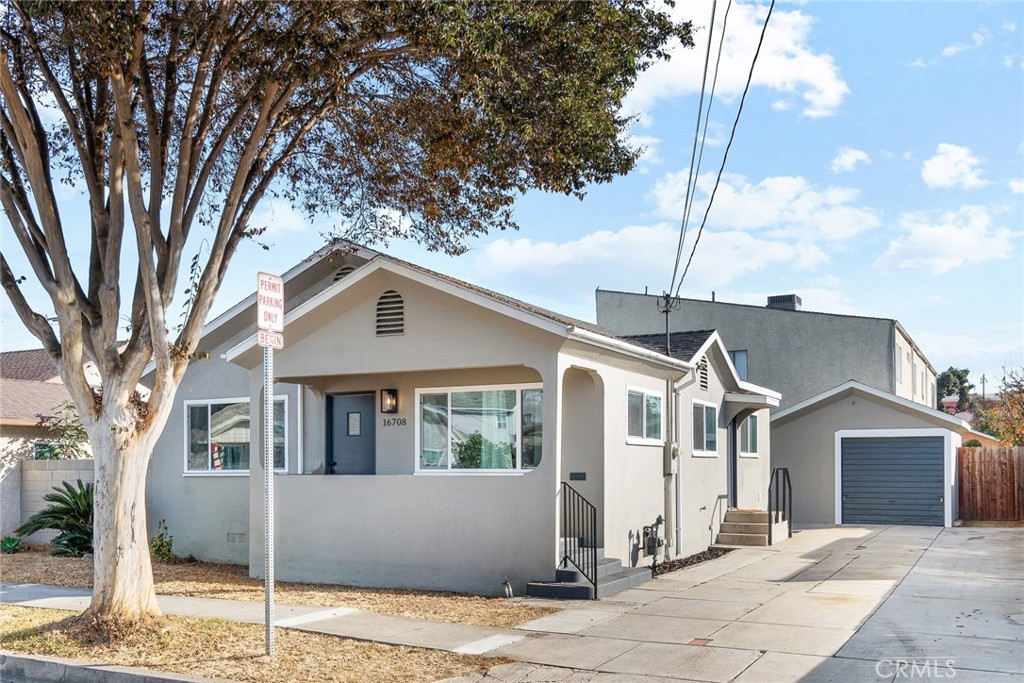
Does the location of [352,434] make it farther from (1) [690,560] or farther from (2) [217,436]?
(1) [690,560]

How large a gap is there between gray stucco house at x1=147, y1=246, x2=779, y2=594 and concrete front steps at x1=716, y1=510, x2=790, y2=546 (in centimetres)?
223

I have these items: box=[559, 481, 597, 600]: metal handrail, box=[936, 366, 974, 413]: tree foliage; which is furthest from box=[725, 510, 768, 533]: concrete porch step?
box=[936, 366, 974, 413]: tree foliage

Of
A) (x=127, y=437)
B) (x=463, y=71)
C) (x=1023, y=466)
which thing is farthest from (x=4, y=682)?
(x=1023, y=466)

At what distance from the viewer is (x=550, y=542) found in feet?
40.6

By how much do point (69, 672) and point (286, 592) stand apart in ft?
14.6

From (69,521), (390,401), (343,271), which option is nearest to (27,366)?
(69,521)

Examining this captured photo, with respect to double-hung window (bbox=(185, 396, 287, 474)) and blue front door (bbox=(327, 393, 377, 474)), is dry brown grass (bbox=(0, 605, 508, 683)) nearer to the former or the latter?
blue front door (bbox=(327, 393, 377, 474))

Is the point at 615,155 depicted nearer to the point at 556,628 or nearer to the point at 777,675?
the point at 556,628

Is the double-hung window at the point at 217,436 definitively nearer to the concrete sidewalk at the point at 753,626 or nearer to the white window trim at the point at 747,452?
the concrete sidewalk at the point at 753,626

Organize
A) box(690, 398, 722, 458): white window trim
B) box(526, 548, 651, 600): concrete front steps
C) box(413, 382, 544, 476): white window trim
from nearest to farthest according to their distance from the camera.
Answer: box(526, 548, 651, 600): concrete front steps → box(413, 382, 544, 476): white window trim → box(690, 398, 722, 458): white window trim

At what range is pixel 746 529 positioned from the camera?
19.1 m

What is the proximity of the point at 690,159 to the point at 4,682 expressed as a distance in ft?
36.8

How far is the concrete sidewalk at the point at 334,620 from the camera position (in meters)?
9.47

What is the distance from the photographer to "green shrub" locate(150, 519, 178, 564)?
1664 cm
